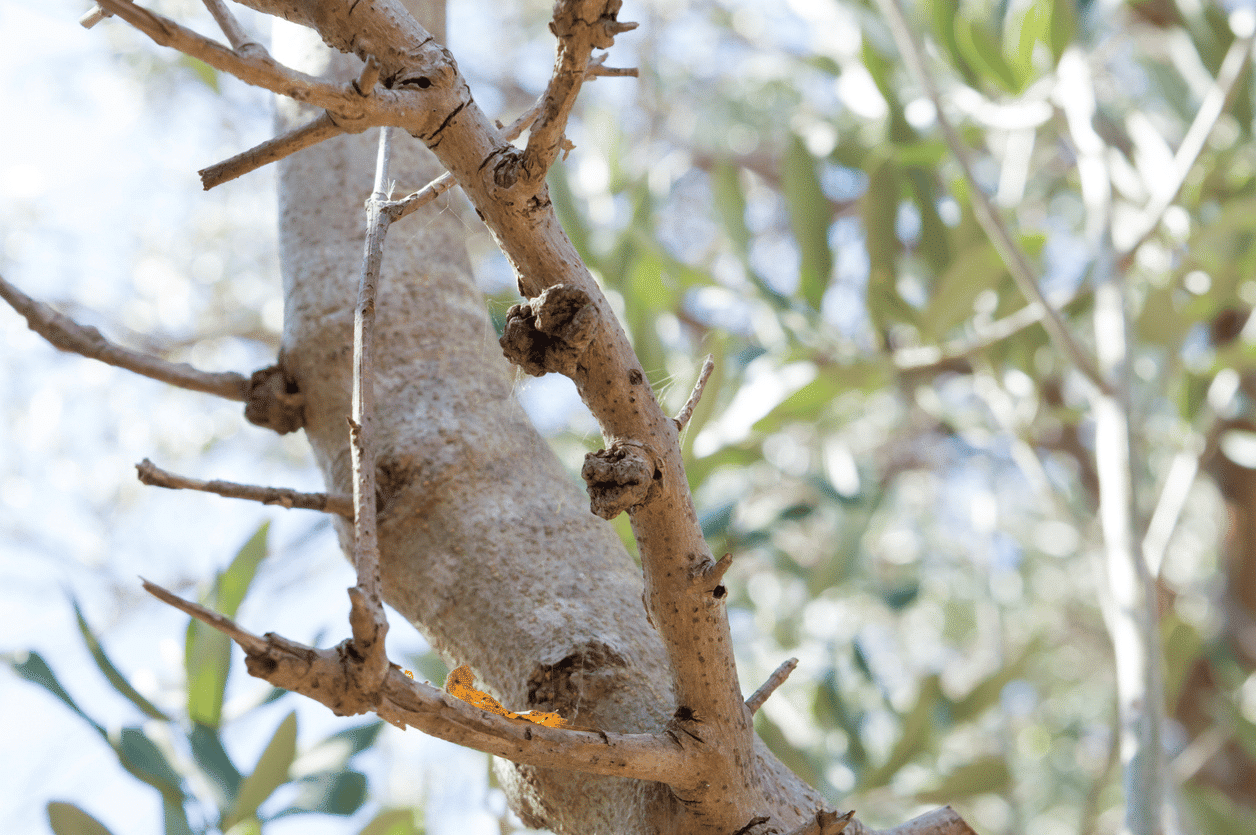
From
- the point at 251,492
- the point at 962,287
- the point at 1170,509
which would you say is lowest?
the point at 251,492

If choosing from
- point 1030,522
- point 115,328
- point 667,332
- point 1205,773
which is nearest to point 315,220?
point 667,332

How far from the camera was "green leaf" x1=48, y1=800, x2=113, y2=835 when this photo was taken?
2.07ft

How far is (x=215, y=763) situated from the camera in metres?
0.80

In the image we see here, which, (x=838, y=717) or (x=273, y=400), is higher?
(x=838, y=717)

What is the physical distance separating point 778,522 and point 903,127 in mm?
519

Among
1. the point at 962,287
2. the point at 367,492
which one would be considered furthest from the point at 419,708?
the point at 962,287

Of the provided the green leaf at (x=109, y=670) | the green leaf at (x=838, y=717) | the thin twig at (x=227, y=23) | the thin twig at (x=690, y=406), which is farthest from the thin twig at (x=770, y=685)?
the green leaf at (x=838, y=717)

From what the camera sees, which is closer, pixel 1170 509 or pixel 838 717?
pixel 1170 509

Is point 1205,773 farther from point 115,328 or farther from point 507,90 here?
point 115,328

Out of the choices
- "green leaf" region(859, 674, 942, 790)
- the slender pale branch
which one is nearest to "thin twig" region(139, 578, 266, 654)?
the slender pale branch

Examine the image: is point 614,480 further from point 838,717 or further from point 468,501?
point 838,717

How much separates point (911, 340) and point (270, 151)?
0.95 m

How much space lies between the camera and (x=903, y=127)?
3.68ft

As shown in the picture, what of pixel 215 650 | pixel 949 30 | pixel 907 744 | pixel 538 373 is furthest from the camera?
pixel 907 744
